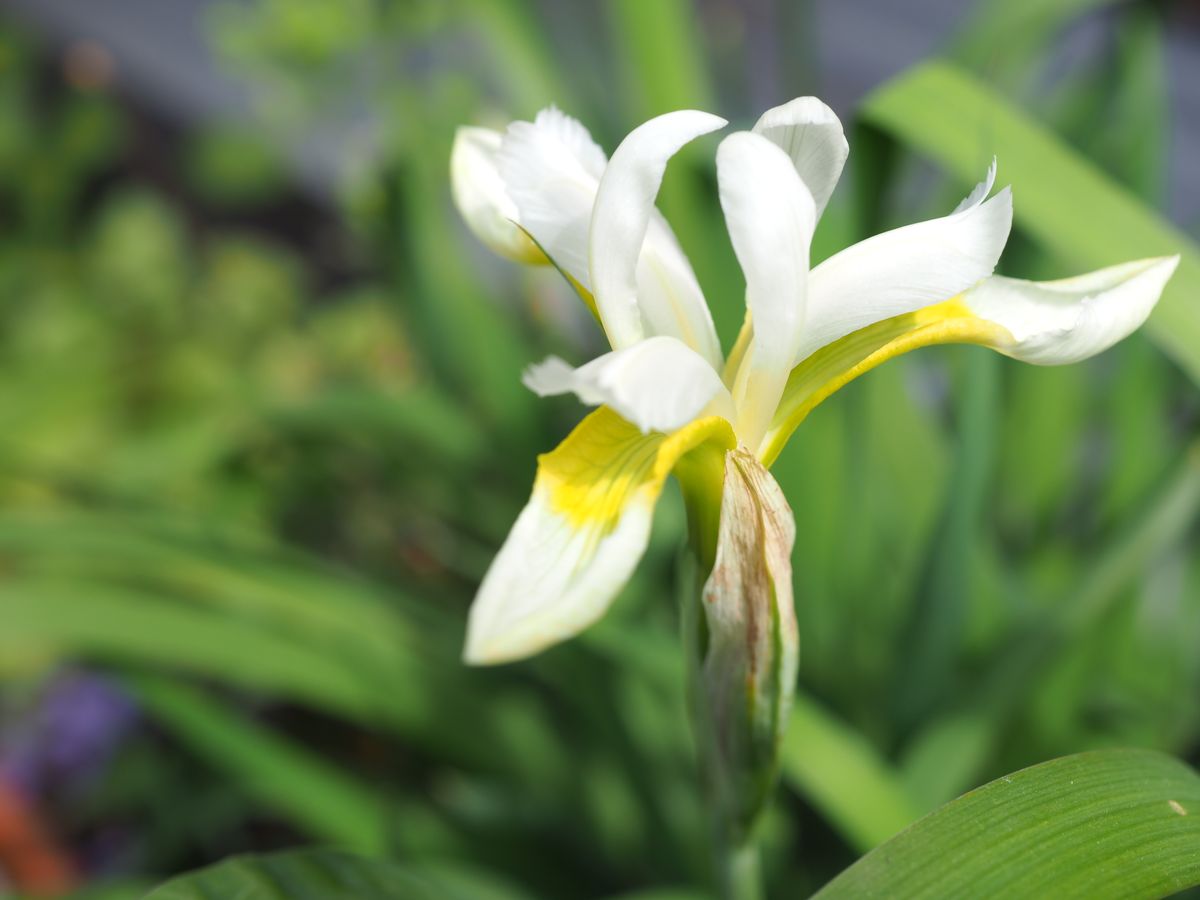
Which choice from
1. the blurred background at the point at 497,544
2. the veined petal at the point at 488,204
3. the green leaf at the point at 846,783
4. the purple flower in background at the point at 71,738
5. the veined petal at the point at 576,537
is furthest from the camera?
the purple flower in background at the point at 71,738

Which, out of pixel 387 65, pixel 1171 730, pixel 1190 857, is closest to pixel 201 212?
pixel 387 65

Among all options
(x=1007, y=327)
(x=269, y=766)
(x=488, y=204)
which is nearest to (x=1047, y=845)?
(x=1007, y=327)

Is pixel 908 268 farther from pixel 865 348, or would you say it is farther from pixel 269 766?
pixel 269 766

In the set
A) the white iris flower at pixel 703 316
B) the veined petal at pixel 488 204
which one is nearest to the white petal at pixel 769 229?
the white iris flower at pixel 703 316

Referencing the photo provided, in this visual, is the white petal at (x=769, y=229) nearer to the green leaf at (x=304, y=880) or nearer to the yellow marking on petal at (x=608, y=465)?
the yellow marking on petal at (x=608, y=465)

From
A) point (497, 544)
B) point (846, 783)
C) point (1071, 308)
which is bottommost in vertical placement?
point (846, 783)

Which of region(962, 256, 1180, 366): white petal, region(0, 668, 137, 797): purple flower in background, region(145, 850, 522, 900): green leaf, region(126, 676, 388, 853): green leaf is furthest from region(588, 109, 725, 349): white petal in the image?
region(0, 668, 137, 797): purple flower in background
